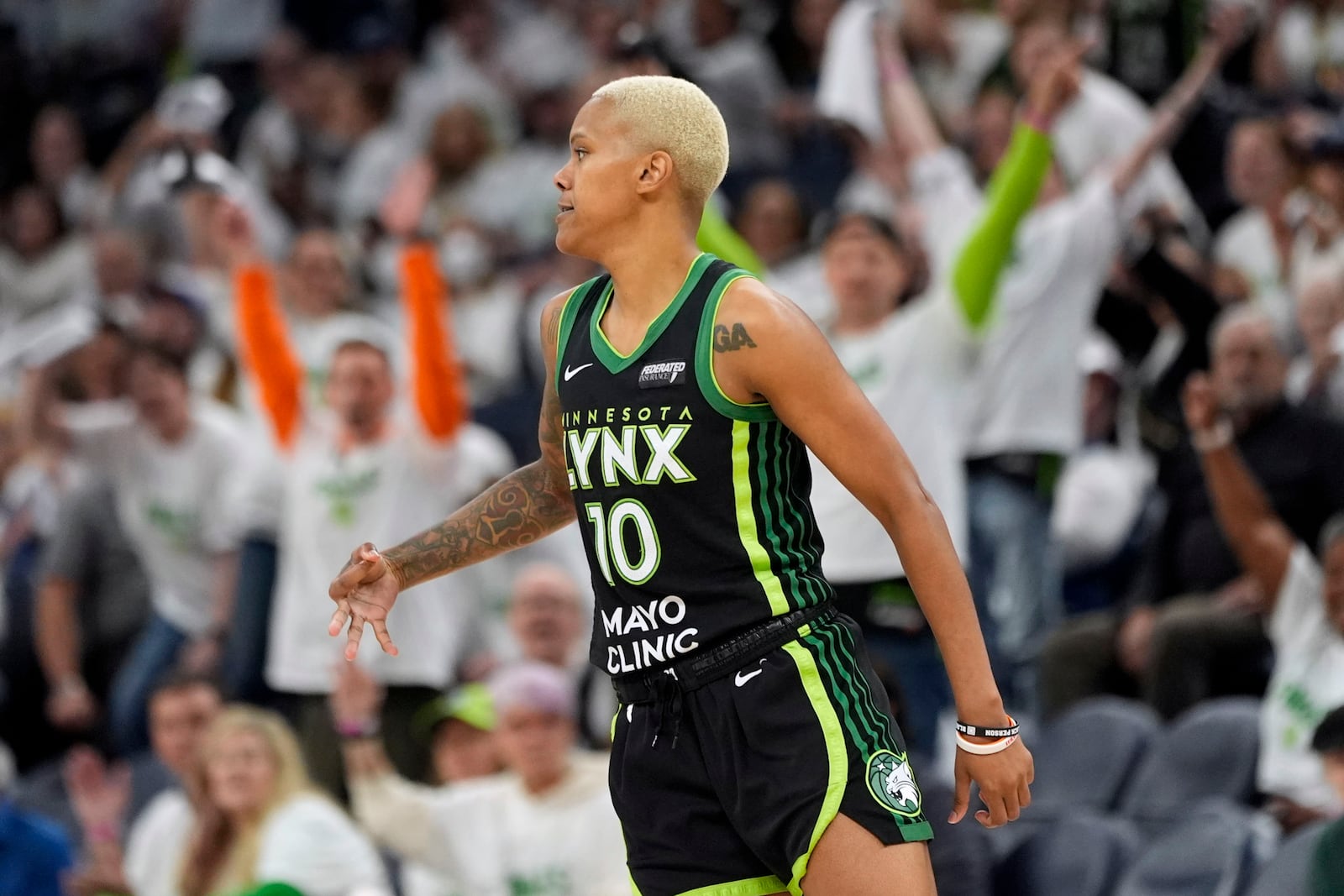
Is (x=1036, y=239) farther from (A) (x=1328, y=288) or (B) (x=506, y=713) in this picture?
(B) (x=506, y=713)

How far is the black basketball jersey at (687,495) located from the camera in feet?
10.6

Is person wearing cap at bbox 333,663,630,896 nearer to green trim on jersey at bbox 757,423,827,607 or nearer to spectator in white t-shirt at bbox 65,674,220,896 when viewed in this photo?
spectator in white t-shirt at bbox 65,674,220,896

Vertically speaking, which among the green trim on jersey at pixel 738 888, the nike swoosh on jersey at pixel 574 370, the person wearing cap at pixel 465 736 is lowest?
the green trim on jersey at pixel 738 888

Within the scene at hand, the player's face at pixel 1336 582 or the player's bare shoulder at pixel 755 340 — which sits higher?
the player's bare shoulder at pixel 755 340

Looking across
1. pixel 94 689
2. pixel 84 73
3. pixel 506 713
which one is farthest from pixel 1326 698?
pixel 84 73

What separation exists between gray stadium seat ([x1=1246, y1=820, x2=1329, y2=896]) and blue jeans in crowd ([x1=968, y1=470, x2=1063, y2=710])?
7.01 feet

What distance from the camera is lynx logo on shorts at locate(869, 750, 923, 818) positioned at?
316cm

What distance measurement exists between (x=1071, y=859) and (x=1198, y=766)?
75cm

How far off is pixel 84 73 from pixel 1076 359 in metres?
8.41

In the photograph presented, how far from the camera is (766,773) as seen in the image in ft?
10.4

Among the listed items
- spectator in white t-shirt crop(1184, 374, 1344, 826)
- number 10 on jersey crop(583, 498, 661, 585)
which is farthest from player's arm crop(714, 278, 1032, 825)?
spectator in white t-shirt crop(1184, 374, 1344, 826)

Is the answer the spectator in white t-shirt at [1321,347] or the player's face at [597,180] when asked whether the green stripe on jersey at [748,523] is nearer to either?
the player's face at [597,180]

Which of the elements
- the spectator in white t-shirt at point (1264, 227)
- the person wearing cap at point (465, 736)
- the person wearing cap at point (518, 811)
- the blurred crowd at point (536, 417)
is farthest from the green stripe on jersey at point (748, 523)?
the spectator in white t-shirt at point (1264, 227)

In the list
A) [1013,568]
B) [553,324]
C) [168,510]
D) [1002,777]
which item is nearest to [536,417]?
[168,510]
